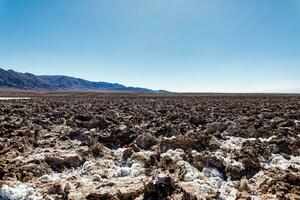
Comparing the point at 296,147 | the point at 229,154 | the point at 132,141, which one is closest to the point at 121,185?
the point at 229,154

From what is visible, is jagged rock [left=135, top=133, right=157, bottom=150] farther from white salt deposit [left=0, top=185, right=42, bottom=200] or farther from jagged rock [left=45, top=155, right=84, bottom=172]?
white salt deposit [left=0, top=185, right=42, bottom=200]

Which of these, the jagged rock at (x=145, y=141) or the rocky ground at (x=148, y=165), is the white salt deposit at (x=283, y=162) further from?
the jagged rock at (x=145, y=141)

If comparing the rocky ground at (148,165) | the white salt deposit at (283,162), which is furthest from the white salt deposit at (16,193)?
the white salt deposit at (283,162)

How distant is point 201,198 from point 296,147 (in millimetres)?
5001

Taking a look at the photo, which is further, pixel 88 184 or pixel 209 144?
pixel 209 144

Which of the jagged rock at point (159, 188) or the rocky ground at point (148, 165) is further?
the rocky ground at point (148, 165)

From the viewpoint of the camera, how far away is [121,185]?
6309mm

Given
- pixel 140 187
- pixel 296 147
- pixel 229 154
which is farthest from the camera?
pixel 296 147

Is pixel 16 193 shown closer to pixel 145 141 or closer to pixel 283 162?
pixel 145 141

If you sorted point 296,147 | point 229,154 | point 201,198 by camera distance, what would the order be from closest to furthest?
point 201,198 < point 229,154 < point 296,147

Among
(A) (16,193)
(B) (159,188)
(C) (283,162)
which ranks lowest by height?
(A) (16,193)

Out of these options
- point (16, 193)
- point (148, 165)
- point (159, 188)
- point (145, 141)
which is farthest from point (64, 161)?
point (159, 188)

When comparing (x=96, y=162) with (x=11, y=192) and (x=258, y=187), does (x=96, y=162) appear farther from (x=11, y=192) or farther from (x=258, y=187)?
(x=258, y=187)

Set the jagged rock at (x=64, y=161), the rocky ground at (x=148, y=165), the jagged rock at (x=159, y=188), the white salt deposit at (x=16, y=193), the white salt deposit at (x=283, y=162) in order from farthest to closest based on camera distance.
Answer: the white salt deposit at (x=283, y=162) → the jagged rock at (x=64, y=161) → the rocky ground at (x=148, y=165) → the white salt deposit at (x=16, y=193) → the jagged rock at (x=159, y=188)
